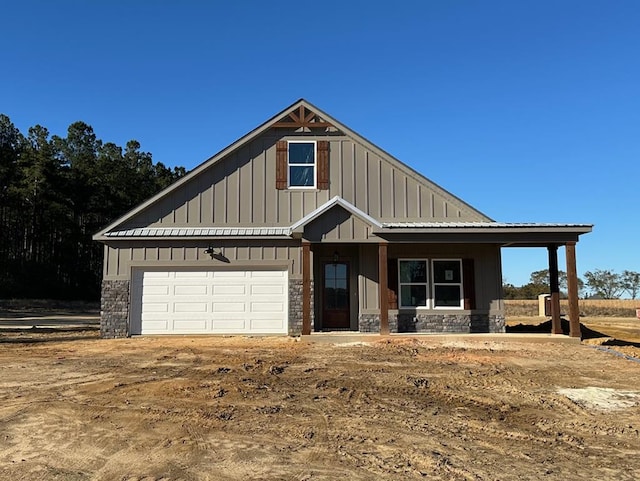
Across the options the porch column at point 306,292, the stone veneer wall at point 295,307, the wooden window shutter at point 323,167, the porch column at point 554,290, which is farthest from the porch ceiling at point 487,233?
the stone veneer wall at point 295,307

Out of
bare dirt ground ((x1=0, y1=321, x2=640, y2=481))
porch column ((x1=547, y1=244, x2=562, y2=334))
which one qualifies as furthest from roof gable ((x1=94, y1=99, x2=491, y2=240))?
Result: bare dirt ground ((x1=0, y1=321, x2=640, y2=481))

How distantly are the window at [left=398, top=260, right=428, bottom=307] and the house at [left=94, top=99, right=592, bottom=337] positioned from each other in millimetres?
28

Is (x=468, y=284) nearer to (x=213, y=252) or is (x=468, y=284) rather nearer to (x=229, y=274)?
(x=229, y=274)

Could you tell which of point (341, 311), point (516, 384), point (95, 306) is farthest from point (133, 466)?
point (95, 306)

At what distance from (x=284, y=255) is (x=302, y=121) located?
403cm

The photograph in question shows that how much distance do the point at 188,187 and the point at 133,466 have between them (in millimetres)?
11203

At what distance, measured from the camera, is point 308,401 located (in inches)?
238

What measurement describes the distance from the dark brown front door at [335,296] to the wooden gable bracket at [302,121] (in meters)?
4.10

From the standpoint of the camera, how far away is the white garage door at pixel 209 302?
1384 cm

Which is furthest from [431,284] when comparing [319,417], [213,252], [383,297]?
[319,417]

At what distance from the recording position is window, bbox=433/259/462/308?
13.8 metres

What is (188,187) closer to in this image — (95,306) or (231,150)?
(231,150)

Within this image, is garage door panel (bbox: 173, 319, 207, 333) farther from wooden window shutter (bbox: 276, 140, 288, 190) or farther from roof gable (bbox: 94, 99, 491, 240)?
wooden window shutter (bbox: 276, 140, 288, 190)

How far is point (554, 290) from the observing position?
13.2 m
